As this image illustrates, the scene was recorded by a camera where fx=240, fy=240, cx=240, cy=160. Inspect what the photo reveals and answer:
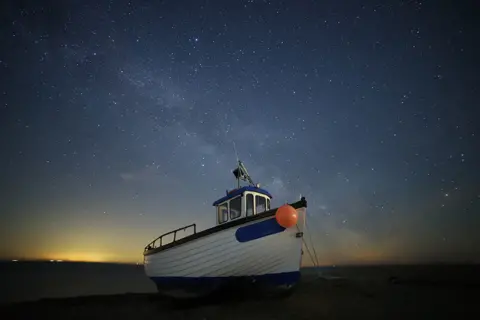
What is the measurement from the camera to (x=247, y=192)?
11.9 m

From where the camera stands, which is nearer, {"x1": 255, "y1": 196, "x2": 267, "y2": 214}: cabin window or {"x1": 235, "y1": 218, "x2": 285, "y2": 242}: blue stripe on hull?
{"x1": 235, "y1": 218, "x2": 285, "y2": 242}: blue stripe on hull

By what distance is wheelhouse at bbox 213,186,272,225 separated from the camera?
11.7m

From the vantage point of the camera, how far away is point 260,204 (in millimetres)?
12281

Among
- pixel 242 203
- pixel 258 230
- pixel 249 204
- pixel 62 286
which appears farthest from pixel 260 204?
pixel 62 286

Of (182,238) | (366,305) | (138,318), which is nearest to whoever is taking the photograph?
(138,318)

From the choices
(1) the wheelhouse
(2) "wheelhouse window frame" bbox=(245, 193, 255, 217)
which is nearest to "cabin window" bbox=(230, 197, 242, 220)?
(1) the wheelhouse

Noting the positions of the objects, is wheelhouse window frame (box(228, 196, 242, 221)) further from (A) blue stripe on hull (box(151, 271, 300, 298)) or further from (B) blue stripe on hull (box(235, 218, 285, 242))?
(A) blue stripe on hull (box(151, 271, 300, 298))

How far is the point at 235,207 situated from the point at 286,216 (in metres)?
3.59

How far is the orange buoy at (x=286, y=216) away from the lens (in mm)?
9250

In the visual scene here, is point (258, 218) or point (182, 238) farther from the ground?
point (258, 218)

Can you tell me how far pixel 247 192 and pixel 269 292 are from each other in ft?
14.5

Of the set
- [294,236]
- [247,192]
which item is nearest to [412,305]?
[294,236]

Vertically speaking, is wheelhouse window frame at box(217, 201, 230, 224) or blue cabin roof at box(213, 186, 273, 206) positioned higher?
blue cabin roof at box(213, 186, 273, 206)

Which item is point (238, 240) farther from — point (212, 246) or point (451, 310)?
point (451, 310)
